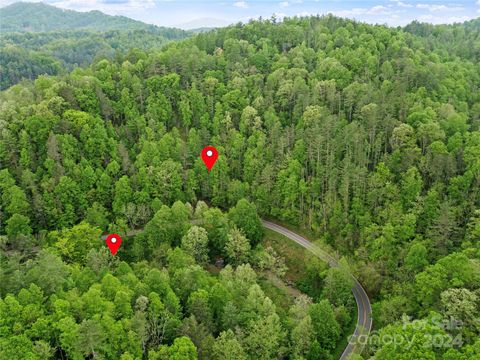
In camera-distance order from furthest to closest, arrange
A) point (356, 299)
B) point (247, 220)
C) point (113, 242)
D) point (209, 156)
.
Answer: point (209, 156)
point (247, 220)
point (113, 242)
point (356, 299)

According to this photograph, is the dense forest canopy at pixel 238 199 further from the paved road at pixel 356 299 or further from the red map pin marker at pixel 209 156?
the paved road at pixel 356 299

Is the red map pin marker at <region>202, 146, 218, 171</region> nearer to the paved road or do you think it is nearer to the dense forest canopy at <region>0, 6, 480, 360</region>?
the dense forest canopy at <region>0, 6, 480, 360</region>

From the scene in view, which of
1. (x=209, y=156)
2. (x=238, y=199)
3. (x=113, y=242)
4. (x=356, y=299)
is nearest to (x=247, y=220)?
(x=238, y=199)

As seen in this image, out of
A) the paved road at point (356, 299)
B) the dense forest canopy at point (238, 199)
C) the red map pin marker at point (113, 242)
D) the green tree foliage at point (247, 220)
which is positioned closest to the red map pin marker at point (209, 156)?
the dense forest canopy at point (238, 199)

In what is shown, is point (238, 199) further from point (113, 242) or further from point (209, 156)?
point (113, 242)

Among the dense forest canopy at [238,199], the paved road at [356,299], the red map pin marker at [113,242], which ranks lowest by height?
the paved road at [356,299]
